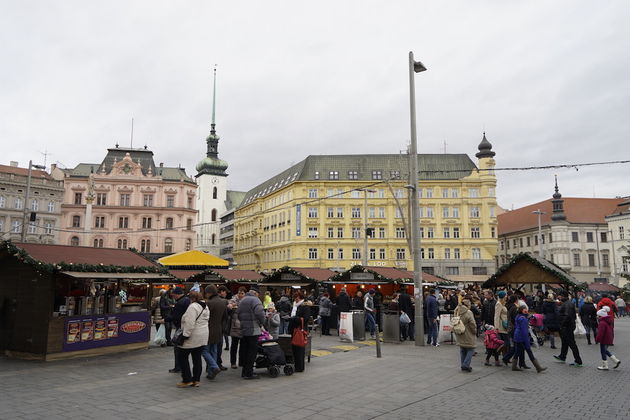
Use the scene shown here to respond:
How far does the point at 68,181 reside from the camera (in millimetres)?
64500

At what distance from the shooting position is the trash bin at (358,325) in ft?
57.9

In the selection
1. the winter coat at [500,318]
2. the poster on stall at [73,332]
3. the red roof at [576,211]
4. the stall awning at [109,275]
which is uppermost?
the red roof at [576,211]

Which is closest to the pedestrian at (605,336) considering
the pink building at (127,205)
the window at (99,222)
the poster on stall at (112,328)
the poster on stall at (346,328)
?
the poster on stall at (346,328)

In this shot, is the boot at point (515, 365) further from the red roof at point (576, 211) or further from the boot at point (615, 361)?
the red roof at point (576, 211)

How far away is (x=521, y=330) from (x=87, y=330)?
37.2ft

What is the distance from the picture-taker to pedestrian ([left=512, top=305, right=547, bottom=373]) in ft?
36.5

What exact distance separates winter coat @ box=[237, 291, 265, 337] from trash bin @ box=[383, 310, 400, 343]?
7.88 meters

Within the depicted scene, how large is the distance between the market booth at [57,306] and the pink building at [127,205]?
5044cm

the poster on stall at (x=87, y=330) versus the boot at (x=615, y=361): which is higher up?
the poster on stall at (x=87, y=330)

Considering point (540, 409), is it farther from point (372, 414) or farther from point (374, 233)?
point (374, 233)

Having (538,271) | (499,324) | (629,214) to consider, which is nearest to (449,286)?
(538,271)

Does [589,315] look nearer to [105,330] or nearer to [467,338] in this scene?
[467,338]

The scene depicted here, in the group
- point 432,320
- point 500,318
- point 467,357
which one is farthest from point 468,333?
point 432,320

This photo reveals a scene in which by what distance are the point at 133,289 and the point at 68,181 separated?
129 ft
